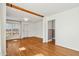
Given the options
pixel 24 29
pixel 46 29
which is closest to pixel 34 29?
pixel 24 29

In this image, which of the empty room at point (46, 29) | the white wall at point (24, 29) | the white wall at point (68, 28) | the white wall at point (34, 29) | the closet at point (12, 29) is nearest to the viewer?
the empty room at point (46, 29)

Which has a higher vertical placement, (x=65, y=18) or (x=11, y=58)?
(x=65, y=18)

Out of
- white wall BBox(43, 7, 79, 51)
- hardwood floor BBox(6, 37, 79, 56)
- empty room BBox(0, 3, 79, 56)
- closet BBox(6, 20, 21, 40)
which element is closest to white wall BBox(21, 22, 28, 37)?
closet BBox(6, 20, 21, 40)

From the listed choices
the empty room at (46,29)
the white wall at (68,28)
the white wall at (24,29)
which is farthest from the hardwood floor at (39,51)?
the white wall at (24,29)

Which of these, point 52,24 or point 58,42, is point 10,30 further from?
point 58,42

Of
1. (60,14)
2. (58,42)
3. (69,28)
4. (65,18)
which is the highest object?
(60,14)

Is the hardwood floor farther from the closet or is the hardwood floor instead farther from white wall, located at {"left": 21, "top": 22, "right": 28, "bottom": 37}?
white wall, located at {"left": 21, "top": 22, "right": 28, "bottom": 37}

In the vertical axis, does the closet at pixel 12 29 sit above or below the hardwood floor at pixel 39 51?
above

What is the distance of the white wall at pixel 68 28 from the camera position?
3594mm

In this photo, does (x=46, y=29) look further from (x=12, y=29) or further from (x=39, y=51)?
(x=12, y=29)

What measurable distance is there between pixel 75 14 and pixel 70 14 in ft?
0.96

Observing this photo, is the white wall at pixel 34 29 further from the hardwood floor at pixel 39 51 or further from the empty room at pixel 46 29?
the hardwood floor at pixel 39 51

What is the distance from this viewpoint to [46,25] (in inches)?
226

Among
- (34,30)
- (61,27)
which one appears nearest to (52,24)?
(61,27)
